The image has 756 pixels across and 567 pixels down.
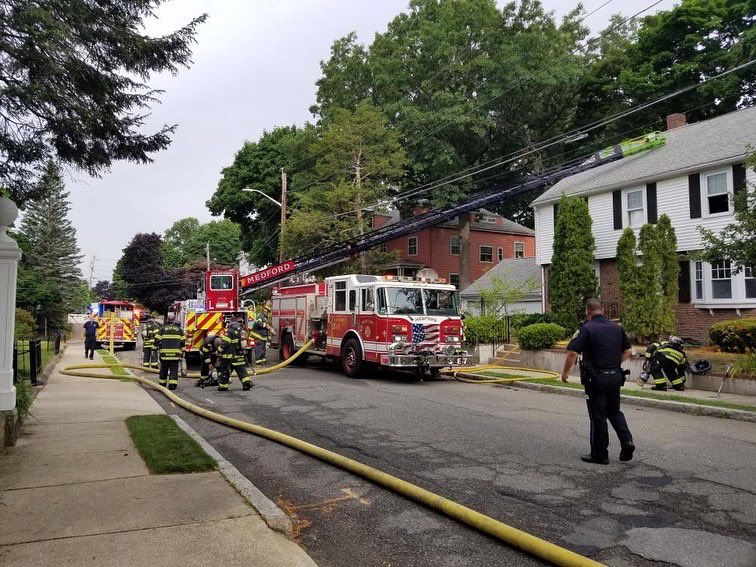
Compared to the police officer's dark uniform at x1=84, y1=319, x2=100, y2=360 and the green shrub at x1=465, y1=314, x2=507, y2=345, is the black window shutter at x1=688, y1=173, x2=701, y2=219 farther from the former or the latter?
the police officer's dark uniform at x1=84, y1=319, x2=100, y2=360

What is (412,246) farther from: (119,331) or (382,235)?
(119,331)

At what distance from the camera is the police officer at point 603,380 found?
6.56m

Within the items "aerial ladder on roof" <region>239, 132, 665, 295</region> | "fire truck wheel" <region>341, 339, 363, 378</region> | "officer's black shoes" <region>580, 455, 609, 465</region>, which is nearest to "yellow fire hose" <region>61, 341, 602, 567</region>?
"officer's black shoes" <region>580, 455, 609, 465</region>

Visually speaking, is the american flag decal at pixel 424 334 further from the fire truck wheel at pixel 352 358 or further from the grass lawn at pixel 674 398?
the grass lawn at pixel 674 398

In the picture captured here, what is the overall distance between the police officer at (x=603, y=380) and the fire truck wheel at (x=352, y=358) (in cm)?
963

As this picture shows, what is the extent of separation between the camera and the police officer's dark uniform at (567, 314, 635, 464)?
6.56m

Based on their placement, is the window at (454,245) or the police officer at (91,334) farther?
the window at (454,245)

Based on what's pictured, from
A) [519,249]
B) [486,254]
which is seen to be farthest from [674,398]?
[519,249]

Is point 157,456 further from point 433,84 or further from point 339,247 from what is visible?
point 433,84

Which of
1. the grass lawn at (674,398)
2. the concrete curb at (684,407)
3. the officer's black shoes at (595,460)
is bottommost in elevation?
the concrete curb at (684,407)

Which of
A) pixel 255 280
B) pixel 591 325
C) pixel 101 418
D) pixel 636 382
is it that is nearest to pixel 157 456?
pixel 101 418

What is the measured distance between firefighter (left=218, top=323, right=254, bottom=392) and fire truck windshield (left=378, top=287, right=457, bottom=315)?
12.1 ft

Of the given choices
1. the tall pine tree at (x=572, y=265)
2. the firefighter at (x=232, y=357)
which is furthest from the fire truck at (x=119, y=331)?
the tall pine tree at (x=572, y=265)

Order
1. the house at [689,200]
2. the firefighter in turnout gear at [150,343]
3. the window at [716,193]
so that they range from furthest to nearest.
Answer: the window at [716,193]
the house at [689,200]
the firefighter in turnout gear at [150,343]
